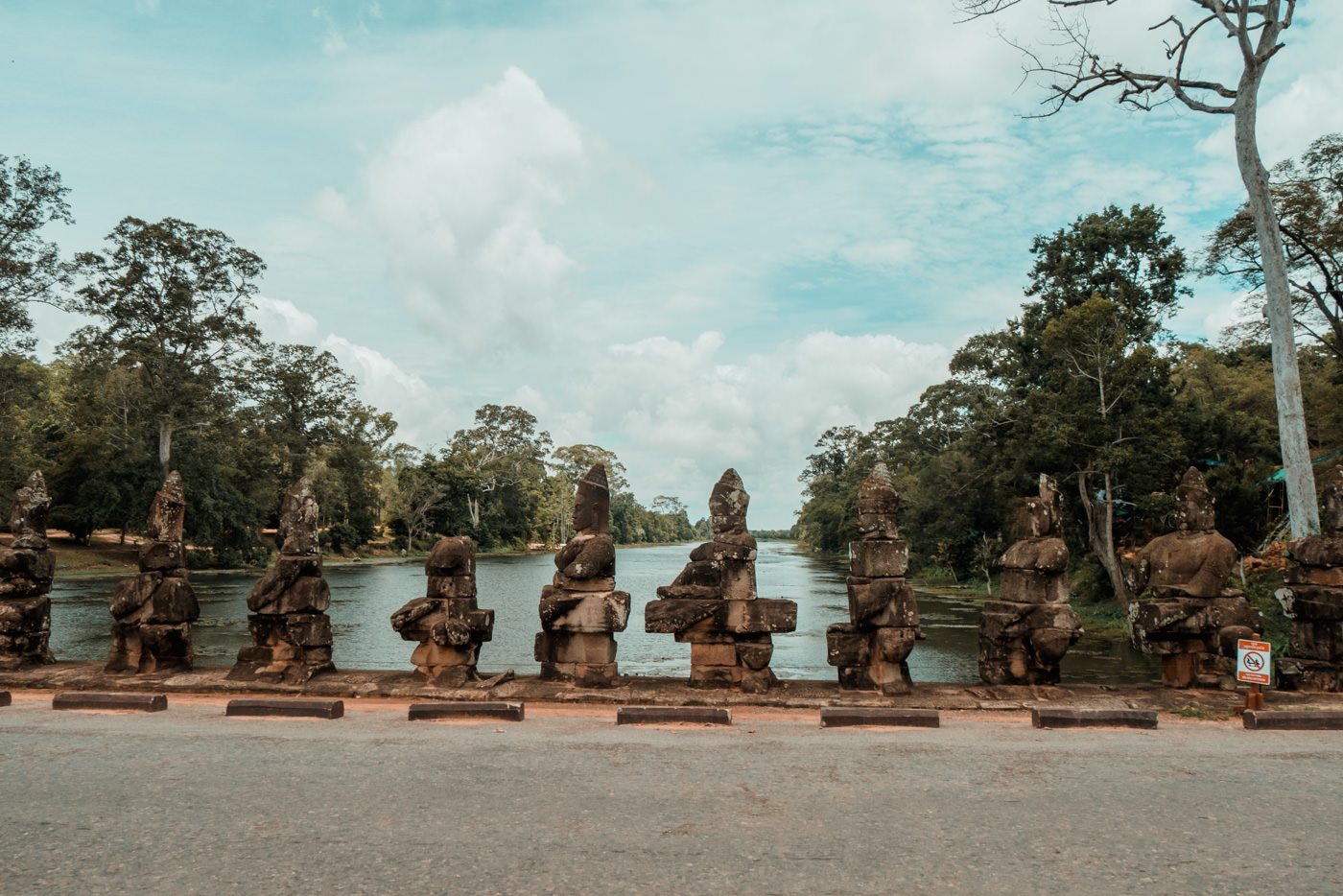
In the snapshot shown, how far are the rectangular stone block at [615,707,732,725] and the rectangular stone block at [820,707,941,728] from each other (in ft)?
2.42

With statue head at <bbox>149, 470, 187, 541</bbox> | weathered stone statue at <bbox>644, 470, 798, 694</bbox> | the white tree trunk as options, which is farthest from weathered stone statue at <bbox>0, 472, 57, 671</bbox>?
the white tree trunk

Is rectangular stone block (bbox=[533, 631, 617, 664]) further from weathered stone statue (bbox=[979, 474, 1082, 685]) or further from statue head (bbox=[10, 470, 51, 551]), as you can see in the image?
statue head (bbox=[10, 470, 51, 551])

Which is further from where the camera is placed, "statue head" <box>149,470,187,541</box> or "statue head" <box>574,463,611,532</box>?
"statue head" <box>149,470,187,541</box>

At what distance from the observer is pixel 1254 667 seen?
249 inches

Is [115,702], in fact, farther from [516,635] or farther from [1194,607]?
[516,635]

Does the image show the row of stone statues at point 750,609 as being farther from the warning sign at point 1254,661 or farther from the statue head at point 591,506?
the warning sign at point 1254,661

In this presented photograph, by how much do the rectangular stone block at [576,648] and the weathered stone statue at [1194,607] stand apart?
4622 millimetres

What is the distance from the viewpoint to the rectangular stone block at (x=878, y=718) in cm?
595

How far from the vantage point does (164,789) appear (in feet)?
14.1

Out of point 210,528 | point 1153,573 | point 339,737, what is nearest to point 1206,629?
point 1153,573

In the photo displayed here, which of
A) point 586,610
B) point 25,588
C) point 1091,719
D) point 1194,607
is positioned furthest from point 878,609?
point 25,588

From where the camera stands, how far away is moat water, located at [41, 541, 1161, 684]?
1725 centimetres

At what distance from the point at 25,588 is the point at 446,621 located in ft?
13.8

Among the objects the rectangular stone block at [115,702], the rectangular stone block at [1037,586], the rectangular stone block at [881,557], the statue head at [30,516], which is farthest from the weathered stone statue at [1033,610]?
→ the statue head at [30,516]
